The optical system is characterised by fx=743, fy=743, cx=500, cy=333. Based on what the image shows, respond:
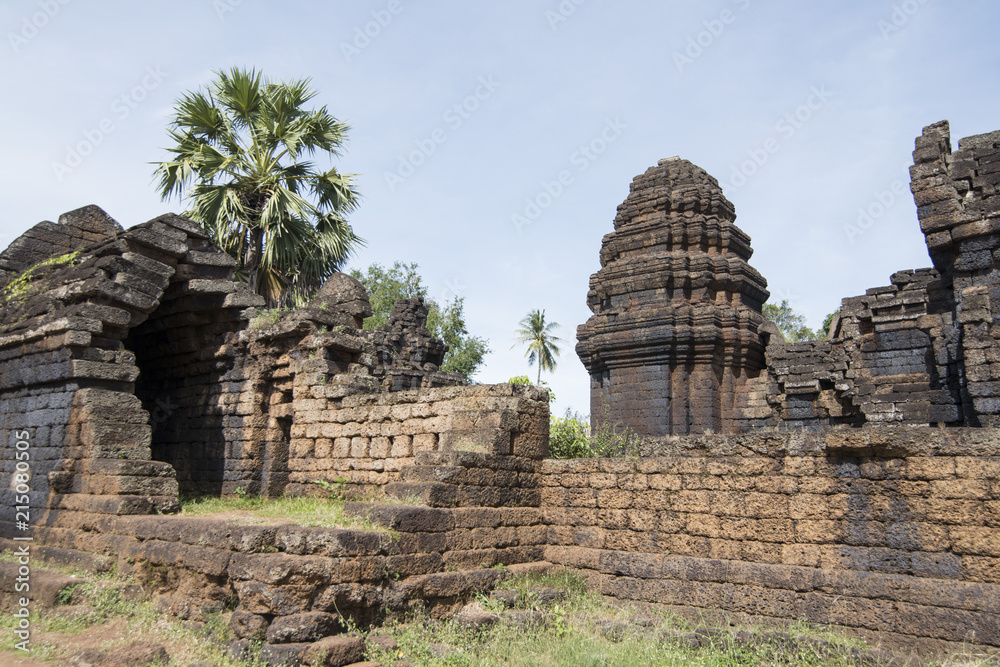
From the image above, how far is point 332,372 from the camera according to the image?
10.8 m

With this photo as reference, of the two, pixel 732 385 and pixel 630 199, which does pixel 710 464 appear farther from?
pixel 630 199

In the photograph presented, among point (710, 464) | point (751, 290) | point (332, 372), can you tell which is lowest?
point (710, 464)

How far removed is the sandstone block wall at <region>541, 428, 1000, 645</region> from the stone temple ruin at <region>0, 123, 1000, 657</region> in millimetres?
21

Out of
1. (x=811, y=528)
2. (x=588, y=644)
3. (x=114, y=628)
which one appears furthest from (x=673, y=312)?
(x=114, y=628)

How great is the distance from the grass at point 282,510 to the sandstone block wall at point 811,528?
2.46 m

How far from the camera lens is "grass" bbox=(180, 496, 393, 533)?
6852mm

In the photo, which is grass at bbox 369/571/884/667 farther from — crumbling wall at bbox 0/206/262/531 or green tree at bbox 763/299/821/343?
green tree at bbox 763/299/821/343

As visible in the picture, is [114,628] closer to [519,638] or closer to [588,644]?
[519,638]

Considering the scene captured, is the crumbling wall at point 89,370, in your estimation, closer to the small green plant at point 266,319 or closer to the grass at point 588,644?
the small green plant at point 266,319

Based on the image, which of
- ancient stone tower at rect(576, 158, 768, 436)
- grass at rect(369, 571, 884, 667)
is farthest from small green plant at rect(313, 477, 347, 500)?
ancient stone tower at rect(576, 158, 768, 436)

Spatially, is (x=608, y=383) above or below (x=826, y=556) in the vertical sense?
above

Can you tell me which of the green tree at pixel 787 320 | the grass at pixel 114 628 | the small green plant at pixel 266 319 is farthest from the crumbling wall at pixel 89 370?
the green tree at pixel 787 320

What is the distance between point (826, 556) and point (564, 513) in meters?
2.78

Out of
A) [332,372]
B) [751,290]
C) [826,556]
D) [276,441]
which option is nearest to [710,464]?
[826,556]
